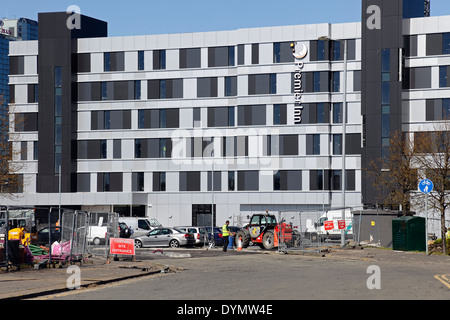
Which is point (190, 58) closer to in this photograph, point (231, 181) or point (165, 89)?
point (165, 89)

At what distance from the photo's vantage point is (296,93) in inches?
3098

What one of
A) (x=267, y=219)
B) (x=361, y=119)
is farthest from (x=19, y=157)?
(x=267, y=219)

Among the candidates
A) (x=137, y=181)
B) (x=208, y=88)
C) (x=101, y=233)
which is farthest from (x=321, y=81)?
(x=101, y=233)

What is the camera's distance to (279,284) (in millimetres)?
19031

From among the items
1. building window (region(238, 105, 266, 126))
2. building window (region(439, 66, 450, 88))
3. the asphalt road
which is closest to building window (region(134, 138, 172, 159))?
building window (region(238, 105, 266, 126))

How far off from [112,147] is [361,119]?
26.7m

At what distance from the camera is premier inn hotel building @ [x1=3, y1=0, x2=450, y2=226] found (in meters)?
74.4

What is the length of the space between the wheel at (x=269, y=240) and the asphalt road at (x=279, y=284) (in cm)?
1140

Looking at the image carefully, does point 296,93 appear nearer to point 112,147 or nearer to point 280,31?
point 280,31

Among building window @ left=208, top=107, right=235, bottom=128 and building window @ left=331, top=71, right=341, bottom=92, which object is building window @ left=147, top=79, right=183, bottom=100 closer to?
building window @ left=208, top=107, right=235, bottom=128

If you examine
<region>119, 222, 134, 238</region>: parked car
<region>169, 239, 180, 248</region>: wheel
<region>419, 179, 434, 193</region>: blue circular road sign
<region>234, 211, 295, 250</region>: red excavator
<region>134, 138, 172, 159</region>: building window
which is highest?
<region>134, 138, 172, 159</region>: building window

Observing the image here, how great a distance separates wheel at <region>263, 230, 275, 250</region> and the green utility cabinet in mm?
6513

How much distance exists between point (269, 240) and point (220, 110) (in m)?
41.6

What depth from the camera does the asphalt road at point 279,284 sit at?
1591cm
